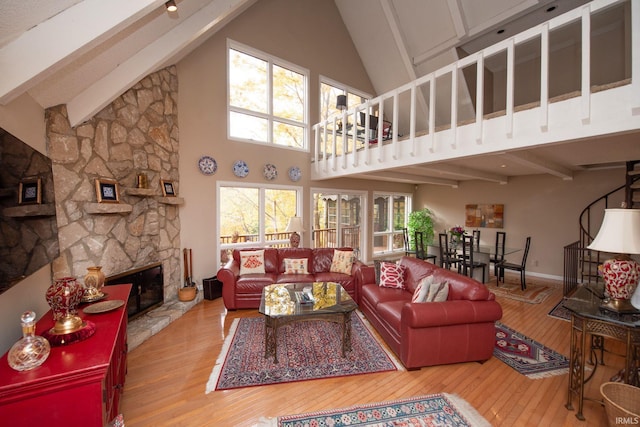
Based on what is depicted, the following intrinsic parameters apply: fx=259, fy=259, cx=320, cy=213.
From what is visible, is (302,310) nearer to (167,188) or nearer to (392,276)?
(392,276)

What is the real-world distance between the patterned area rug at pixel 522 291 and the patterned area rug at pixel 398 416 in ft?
11.0

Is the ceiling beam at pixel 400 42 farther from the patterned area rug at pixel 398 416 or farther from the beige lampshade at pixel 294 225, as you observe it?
the patterned area rug at pixel 398 416

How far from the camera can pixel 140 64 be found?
2.93 metres

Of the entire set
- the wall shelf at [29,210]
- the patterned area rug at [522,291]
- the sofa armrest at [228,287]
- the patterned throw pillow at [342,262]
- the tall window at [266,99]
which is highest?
the tall window at [266,99]

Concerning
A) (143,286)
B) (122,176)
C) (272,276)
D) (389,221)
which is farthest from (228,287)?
(389,221)

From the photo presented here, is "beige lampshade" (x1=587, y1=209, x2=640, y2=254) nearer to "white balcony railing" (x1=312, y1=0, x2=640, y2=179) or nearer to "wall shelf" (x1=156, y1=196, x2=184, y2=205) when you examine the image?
"white balcony railing" (x1=312, y1=0, x2=640, y2=179)

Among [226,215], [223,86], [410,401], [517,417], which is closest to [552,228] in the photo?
[517,417]

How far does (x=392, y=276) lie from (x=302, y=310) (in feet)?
5.14

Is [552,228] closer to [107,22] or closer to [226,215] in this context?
[226,215]

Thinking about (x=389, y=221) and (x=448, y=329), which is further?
(x=389, y=221)

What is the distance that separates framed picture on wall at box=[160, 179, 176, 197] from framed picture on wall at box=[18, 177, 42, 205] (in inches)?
86.2

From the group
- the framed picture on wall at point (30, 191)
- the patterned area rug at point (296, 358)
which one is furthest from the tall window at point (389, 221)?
the framed picture on wall at point (30, 191)

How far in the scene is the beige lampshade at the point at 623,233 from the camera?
1.82 metres

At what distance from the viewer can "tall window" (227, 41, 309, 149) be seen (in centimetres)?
517
